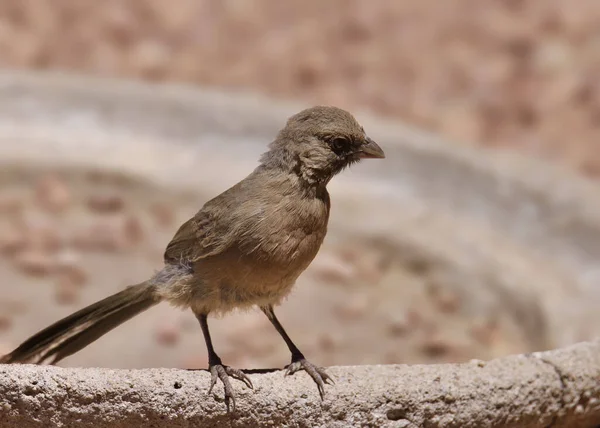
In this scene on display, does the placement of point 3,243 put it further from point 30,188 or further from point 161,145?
point 161,145

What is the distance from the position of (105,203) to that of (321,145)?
9.61 ft

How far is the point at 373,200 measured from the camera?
5453mm

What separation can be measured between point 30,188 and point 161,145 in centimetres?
76

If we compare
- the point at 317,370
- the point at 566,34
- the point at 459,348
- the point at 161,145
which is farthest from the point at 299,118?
the point at 566,34

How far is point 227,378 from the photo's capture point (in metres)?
2.66

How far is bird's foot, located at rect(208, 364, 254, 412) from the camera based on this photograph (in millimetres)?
2652

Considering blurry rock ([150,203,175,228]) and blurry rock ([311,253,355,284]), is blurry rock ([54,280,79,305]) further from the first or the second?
blurry rock ([311,253,355,284])

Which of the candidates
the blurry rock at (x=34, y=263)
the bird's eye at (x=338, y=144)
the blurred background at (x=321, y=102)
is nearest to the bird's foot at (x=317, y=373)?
the bird's eye at (x=338, y=144)

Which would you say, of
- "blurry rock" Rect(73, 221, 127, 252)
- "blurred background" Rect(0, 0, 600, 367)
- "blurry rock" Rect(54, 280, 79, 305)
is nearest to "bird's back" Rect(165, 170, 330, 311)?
"blurred background" Rect(0, 0, 600, 367)

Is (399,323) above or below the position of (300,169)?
above

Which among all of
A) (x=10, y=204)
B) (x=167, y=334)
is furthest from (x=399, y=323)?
(x=10, y=204)

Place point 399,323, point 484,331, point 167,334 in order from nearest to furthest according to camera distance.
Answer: point 167,334 → point 484,331 → point 399,323

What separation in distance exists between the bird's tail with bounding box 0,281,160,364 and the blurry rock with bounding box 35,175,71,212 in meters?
2.64

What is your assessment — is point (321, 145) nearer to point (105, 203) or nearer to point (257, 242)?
point (257, 242)
